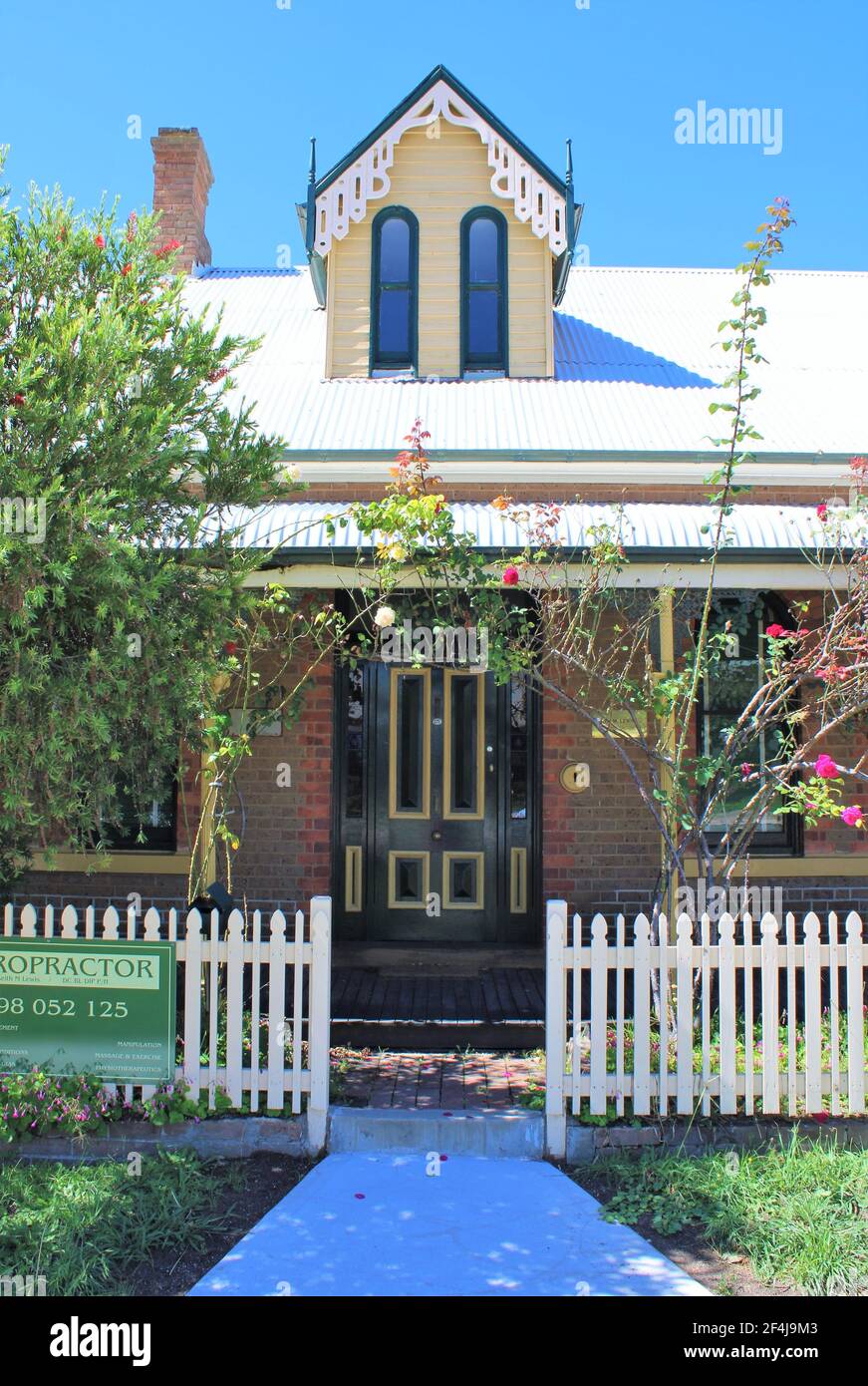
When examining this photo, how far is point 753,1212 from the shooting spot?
392 cm

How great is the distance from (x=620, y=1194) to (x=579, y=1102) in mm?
543

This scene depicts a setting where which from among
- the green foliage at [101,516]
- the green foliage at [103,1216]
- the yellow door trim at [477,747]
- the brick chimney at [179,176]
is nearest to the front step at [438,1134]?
the green foliage at [103,1216]

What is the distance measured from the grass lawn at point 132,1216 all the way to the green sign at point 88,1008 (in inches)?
17.1

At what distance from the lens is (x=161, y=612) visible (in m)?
4.59

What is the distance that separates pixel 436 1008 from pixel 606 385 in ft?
18.0

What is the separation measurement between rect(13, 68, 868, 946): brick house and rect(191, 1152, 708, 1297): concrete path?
3.46 m

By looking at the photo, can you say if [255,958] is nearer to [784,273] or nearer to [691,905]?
[691,905]

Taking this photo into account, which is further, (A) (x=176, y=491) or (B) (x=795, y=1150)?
(A) (x=176, y=491)

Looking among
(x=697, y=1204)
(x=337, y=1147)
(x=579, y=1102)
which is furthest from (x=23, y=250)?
(x=697, y=1204)

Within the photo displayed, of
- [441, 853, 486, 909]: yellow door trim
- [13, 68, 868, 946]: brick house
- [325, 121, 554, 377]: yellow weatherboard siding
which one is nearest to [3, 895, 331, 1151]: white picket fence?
A: [13, 68, 868, 946]: brick house

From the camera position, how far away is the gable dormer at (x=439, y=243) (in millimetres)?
8867

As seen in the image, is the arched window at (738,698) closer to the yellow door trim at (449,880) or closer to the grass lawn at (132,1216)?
the yellow door trim at (449,880)

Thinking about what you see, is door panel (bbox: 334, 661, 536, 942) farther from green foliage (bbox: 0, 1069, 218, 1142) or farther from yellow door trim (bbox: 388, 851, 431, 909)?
green foliage (bbox: 0, 1069, 218, 1142)
